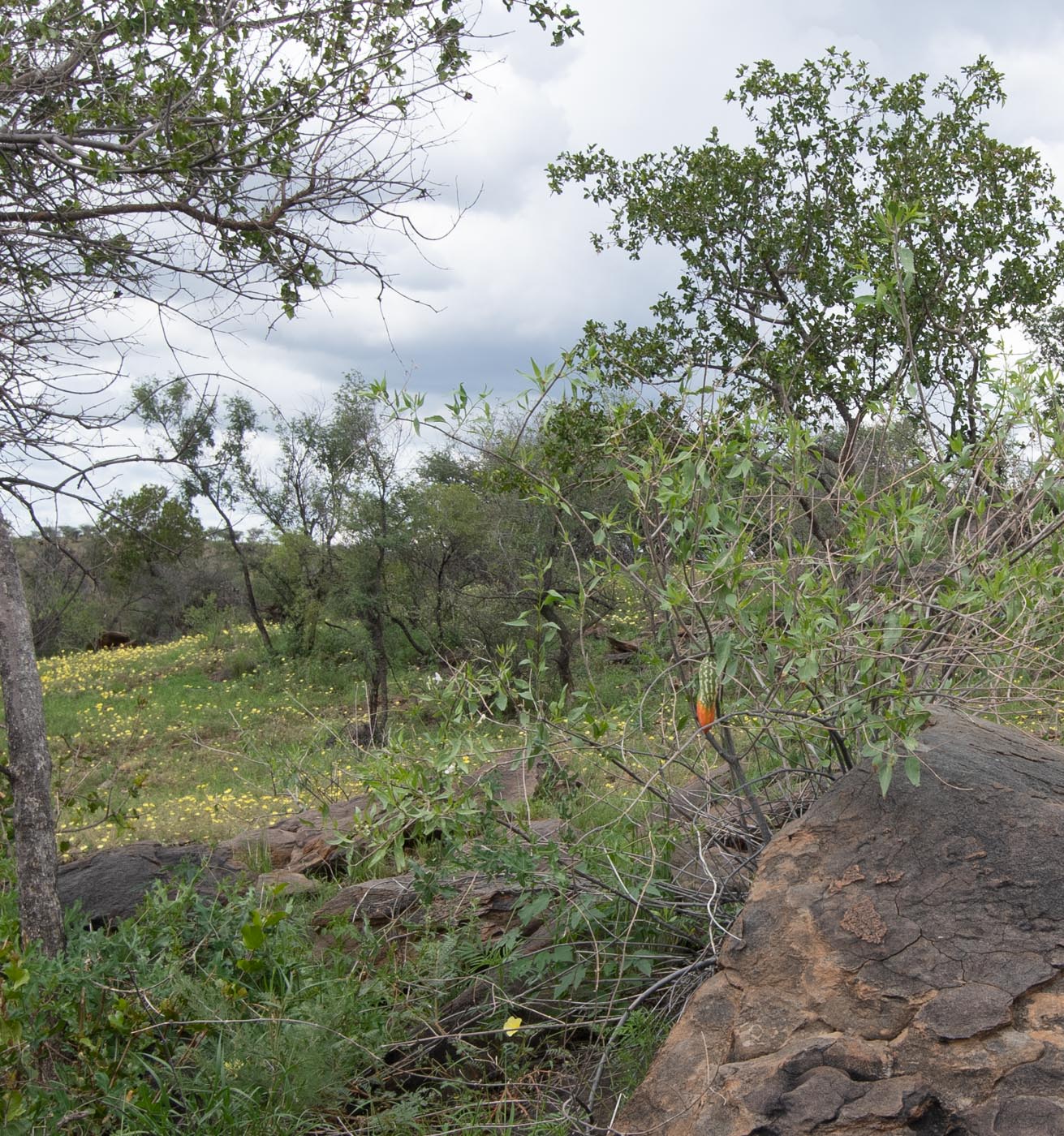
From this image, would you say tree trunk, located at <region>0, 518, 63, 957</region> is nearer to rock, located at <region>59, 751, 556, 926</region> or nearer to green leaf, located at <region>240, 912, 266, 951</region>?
rock, located at <region>59, 751, 556, 926</region>

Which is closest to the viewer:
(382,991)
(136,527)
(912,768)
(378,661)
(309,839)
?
(912,768)

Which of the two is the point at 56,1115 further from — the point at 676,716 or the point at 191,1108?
the point at 676,716

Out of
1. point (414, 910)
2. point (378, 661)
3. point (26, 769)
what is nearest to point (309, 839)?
point (414, 910)

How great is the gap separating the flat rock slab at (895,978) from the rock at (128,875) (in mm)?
2452

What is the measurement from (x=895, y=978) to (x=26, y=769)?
349 centimetres

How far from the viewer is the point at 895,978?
286cm

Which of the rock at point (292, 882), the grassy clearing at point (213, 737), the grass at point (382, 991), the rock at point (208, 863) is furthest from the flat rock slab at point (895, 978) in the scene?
the rock at point (292, 882)

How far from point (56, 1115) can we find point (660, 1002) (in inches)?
77.7

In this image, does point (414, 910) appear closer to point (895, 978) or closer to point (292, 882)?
point (292, 882)

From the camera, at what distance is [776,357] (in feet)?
30.4

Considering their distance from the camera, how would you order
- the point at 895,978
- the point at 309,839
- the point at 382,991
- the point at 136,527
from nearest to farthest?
the point at 895,978
the point at 382,991
the point at 136,527
the point at 309,839

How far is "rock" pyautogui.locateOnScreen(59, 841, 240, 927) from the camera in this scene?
485 cm

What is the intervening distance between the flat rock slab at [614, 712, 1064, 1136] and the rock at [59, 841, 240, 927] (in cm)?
245

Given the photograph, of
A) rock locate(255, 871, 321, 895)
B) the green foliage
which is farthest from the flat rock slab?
the green foliage
